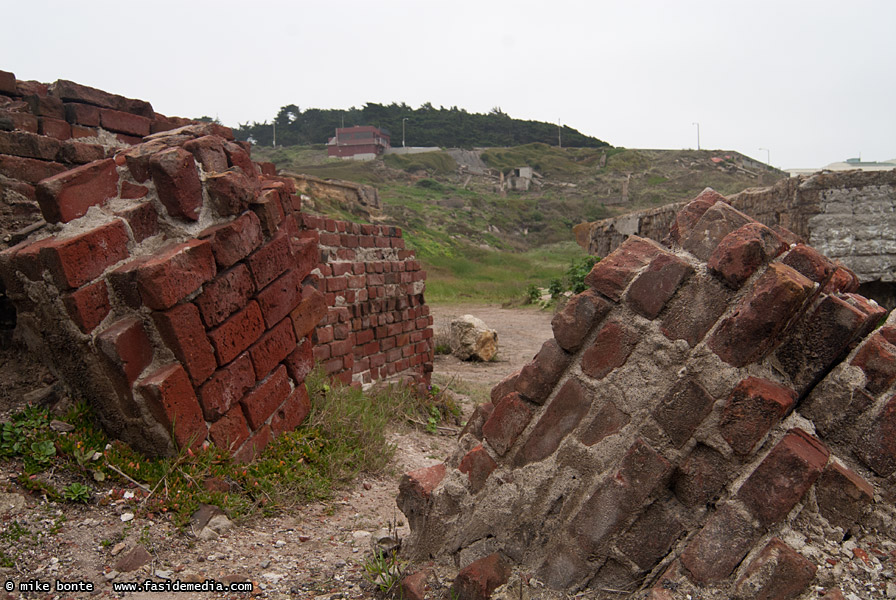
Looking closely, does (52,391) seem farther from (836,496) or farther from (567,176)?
(567,176)

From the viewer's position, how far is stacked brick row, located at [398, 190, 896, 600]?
65.2 inches

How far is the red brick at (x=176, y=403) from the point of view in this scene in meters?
2.59

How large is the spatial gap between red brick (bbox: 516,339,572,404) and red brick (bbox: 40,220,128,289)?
196 centimetres

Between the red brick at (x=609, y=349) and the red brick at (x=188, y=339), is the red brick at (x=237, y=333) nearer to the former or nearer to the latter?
the red brick at (x=188, y=339)

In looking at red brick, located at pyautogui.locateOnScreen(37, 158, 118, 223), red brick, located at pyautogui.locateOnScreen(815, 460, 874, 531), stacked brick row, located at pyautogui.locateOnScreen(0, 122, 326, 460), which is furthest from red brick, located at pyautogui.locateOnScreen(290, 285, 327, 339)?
red brick, located at pyautogui.locateOnScreen(815, 460, 874, 531)

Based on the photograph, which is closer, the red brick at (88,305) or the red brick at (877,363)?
the red brick at (877,363)

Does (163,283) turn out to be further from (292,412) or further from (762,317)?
(762,317)

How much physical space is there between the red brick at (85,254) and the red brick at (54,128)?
1.79 m

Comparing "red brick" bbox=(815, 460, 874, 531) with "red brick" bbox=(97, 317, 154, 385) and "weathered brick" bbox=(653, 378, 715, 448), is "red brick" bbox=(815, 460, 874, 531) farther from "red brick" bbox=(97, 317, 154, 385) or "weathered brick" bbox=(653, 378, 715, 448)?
"red brick" bbox=(97, 317, 154, 385)

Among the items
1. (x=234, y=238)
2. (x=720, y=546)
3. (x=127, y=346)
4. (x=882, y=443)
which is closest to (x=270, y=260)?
(x=234, y=238)

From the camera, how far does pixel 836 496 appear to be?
5.35 ft

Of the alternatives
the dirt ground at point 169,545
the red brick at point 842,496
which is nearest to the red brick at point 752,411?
the red brick at point 842,496

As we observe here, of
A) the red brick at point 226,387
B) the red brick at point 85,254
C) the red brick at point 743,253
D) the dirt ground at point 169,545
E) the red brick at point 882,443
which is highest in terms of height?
the red brick at point 743,253

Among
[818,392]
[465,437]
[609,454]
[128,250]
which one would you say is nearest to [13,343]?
[128,250]
